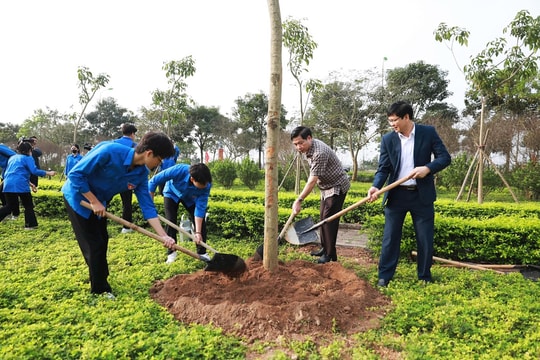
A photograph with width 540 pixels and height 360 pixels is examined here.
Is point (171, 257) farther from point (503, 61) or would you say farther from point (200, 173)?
point (503, 61)

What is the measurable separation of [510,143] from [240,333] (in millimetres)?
17927

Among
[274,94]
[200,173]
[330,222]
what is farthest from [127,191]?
[274,94]

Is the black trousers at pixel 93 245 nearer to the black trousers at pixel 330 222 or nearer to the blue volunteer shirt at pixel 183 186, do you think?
the blue volunteer shirt at pixel 183 186

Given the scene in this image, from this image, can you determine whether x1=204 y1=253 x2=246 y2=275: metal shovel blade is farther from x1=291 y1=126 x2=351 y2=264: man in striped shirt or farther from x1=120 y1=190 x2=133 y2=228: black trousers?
x1=120 y1=190 x2=133 y2=228: black trousers

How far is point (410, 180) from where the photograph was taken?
356cm

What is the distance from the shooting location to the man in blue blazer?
11.5 feet

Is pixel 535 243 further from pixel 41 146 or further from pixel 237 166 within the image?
pixel 41 146

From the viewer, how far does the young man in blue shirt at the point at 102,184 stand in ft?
9.62

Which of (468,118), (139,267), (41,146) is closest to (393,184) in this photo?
(139,267)

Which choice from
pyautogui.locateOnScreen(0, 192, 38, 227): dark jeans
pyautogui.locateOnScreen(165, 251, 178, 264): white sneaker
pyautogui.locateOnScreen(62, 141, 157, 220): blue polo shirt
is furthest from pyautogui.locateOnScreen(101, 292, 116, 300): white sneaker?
pyautogui.locateOnScreen(0, 192, 38, 227): dark jeans

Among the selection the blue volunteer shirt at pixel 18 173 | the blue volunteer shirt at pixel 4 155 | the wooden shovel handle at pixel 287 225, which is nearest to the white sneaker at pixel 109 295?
the wooden shovel handle at pixel 287 225

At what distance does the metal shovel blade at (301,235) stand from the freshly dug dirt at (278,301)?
Answer: 0.51 metres

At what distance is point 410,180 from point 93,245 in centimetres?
305

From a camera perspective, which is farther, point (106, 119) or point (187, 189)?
point (106, 119)
